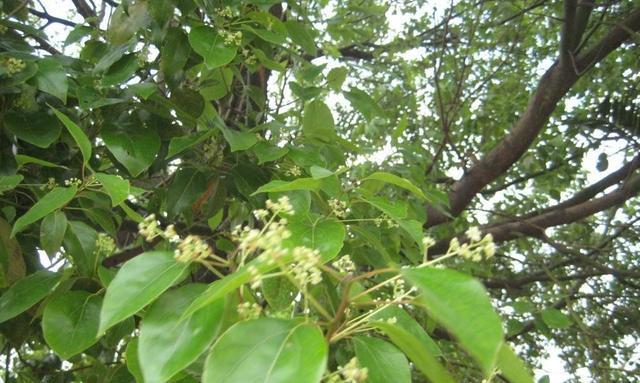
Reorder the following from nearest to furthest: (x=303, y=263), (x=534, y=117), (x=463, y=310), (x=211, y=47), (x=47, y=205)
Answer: (x=463, y=310)
(x=303, y=263)
(x=47, y=205)
(x=211, y=47)
(x=534, y=117)

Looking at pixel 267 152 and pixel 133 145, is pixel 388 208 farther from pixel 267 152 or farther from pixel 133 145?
pixel 133 145

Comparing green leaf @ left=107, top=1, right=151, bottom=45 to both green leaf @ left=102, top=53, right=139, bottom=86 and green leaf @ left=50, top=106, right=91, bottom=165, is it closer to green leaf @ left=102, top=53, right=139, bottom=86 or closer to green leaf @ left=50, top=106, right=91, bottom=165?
green leaf @ left=102, top=53, right=139, bottom=86

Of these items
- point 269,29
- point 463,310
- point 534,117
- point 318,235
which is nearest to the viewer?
point 463,310

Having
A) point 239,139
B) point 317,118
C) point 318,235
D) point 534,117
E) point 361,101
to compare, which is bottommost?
point 318,235

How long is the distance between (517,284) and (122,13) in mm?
2258

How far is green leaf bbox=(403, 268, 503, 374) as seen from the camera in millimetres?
448

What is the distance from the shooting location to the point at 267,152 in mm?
1347

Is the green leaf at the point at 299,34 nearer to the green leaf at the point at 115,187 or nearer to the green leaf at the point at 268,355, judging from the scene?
the green leaf at the point at 115,187

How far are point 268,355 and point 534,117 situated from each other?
2.40 m

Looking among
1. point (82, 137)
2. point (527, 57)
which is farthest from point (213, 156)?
point (527, 57)

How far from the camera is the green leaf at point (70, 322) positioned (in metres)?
0.87

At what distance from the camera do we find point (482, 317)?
472 millimetres

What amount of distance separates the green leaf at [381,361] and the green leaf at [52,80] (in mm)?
845

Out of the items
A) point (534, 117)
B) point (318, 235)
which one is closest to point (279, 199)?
point (318, 235)
